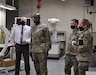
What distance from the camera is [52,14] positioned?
504 inches

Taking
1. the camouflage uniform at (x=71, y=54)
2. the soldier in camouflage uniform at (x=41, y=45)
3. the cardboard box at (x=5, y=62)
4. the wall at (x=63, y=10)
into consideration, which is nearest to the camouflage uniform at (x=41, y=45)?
the soldier in camouflage uniform at (x=41, y=45)

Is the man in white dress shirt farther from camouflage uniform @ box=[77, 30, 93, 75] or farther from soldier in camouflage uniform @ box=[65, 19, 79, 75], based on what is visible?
camouflage uniform @ box=[77, 30, 93, 75]

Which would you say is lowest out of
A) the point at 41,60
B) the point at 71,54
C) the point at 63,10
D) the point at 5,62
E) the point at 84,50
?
the point at 5,62

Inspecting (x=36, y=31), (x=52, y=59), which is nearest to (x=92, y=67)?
(x=52, y=59)

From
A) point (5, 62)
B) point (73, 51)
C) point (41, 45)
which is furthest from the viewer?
point (5, 62)

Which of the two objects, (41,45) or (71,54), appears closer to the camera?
(41,45)

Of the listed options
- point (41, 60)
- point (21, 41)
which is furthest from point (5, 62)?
point (41, 60)

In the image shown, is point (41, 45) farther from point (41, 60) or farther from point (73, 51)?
point (73, 51)

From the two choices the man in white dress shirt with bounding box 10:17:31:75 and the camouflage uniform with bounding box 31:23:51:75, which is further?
the man in white dress shirt with bounding box 10:17:31:75

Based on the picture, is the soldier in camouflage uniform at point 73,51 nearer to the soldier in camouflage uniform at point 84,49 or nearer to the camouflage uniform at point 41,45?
the camouflage uniform at point 41,45

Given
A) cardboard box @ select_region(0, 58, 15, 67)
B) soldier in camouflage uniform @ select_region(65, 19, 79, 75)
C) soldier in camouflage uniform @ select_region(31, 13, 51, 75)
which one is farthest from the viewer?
cardboard box @ select_region(0, 58, 15, 67)

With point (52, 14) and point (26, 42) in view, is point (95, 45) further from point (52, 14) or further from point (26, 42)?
point (52, 14)

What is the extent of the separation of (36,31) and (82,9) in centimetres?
826

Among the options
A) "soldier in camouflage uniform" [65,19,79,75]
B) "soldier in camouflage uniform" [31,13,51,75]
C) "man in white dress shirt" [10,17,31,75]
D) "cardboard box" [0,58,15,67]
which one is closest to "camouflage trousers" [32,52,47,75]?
"soldier in camouflage uniform" [31,13,51,75]
